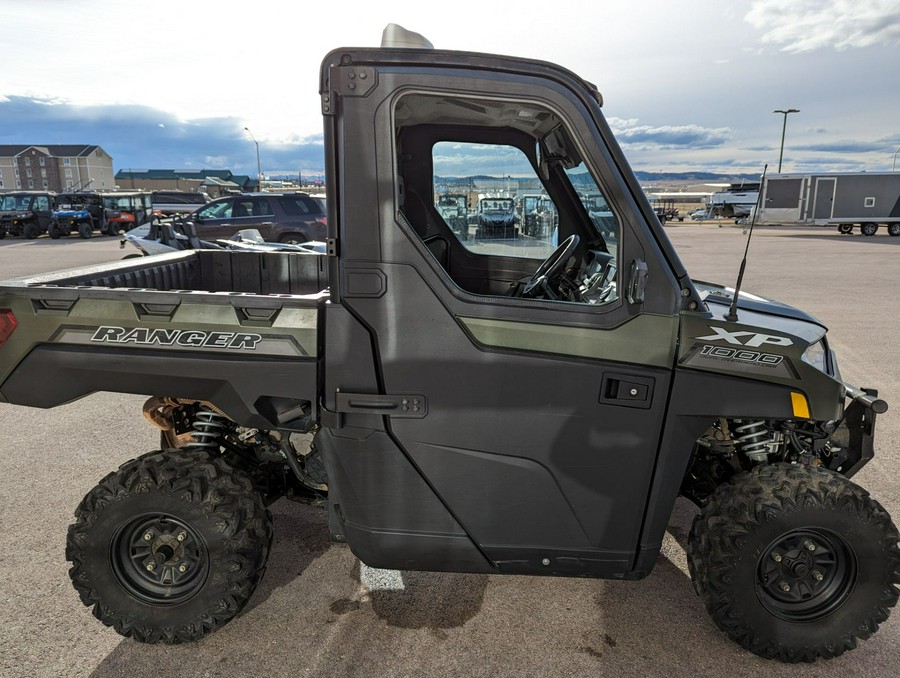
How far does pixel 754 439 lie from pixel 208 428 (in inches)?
102

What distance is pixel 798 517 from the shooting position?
2666 mm

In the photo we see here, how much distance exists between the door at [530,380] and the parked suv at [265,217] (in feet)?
42.7

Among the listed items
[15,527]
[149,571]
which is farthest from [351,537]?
[15,527]

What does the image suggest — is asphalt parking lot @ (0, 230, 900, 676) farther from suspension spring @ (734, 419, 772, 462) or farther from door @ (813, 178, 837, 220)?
door @ (813, 178, 837, 220)

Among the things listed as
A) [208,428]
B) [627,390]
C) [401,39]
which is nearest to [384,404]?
[627,390]

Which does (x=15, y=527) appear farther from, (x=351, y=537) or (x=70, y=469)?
(x=351, y=537)

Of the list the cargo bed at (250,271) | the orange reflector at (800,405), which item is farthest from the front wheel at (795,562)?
the cargo bed at (250,271)

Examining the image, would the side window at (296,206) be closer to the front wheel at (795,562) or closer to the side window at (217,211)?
the side window at (217,211)

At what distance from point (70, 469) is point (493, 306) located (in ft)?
12.4

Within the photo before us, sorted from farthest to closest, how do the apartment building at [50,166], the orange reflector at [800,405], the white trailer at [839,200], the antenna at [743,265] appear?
the apartment building at [50,166]
the white trailer at [839,200]
the orange reflector at [800,405]
the antenna at [743,265]

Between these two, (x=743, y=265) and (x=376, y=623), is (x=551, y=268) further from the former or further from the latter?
(x=376, y=623)

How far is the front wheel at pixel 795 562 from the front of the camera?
268cm

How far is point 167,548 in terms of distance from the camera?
→ 9.52 feet

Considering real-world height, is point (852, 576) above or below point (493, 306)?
below
